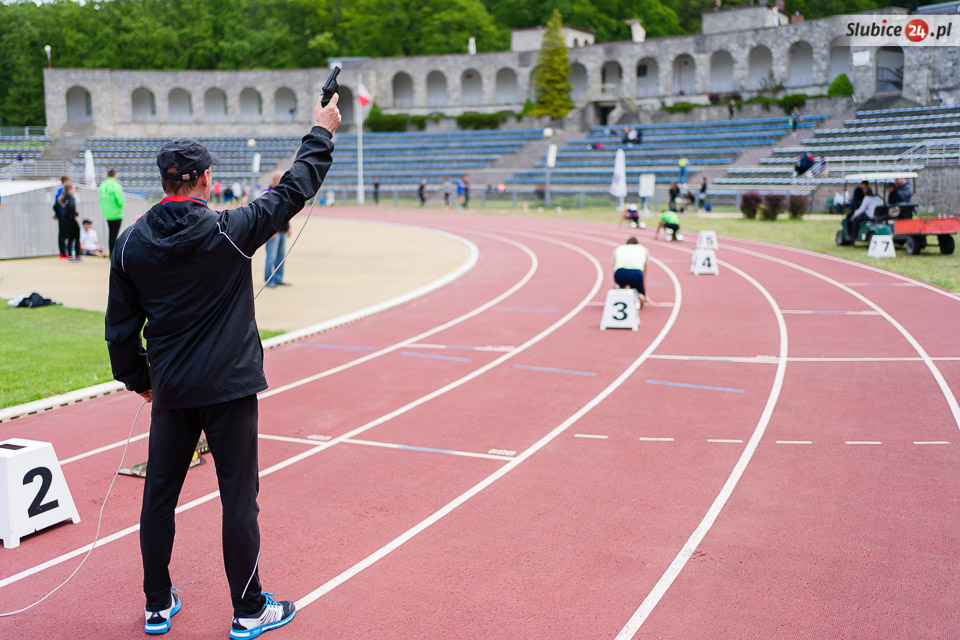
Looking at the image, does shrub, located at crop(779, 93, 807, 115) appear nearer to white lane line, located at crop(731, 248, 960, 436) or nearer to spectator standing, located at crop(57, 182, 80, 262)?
white lane line, located at crop(731, 248, 960, 436)

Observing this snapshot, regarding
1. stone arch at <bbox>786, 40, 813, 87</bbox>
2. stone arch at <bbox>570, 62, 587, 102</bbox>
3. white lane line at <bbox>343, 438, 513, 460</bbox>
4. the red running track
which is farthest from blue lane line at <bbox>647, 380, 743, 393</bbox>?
stone arch at <bbox>570, 62, 587, 102</bbox>

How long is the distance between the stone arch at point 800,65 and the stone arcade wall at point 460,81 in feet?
0.27

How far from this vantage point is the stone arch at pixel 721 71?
65.5 metres

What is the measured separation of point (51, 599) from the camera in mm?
4562

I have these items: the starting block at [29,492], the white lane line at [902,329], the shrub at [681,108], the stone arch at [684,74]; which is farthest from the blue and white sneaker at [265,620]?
the stone arch at [684,74]

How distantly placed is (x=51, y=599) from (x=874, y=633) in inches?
169

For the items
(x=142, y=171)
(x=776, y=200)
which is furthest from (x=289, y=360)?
(x=142, y=171)

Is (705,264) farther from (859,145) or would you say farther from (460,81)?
(460,81)

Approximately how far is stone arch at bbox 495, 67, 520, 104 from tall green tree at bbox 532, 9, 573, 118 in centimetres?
695

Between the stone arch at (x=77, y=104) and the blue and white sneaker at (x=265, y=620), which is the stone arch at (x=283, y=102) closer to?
the stone arch at (x=77, y=104)

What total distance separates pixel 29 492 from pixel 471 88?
73.7 metres

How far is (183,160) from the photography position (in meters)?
3.89

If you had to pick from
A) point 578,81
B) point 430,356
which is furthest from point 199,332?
point 578,81

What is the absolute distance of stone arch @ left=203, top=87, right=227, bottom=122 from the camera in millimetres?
76125
